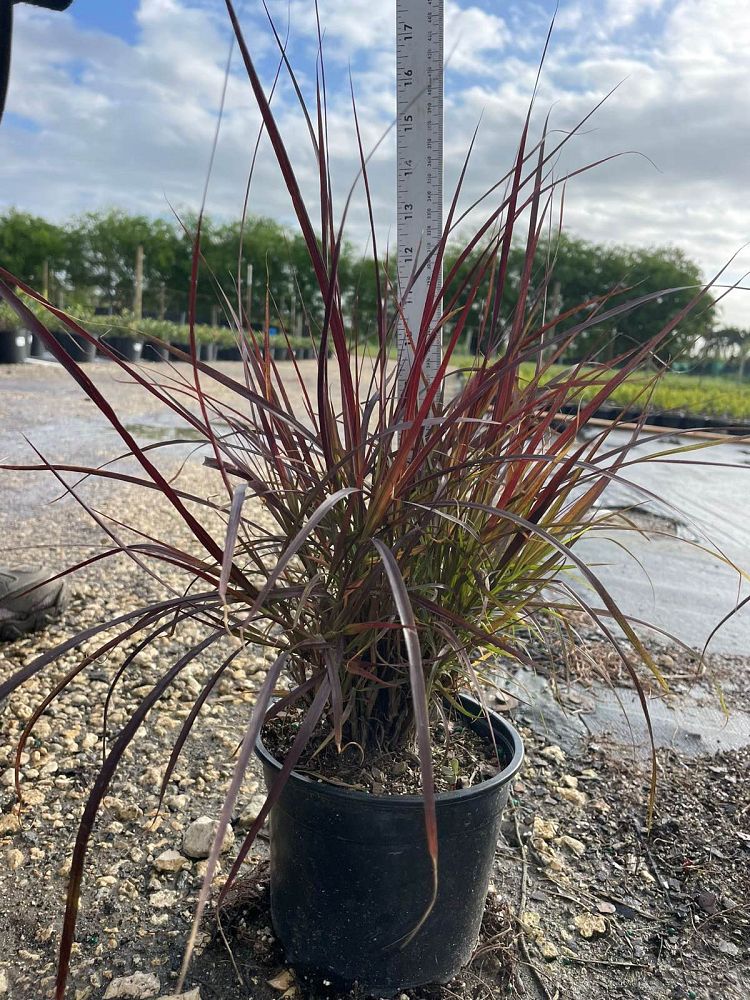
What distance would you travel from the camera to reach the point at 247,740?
681 mm

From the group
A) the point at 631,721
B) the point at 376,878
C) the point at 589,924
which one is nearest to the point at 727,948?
the point at 589,924

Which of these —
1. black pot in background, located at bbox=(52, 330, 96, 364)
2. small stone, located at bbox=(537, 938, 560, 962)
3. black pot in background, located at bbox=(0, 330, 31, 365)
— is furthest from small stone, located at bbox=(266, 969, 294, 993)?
black pot in background, located at bbox=(52, 330, 96, 364)

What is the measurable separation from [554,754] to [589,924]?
0.57 m

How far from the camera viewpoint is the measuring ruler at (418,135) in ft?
5.59

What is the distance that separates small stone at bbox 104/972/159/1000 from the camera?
114cm

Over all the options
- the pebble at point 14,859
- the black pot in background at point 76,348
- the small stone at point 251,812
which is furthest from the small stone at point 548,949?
the black pot in background at point 76,348

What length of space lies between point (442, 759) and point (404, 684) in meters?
0.17

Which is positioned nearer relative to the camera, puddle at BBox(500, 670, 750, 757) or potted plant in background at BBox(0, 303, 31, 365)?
puddle at BBox(500, 670, 750, 757)

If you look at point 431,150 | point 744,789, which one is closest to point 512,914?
point 744,789

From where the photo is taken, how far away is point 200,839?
149 cm

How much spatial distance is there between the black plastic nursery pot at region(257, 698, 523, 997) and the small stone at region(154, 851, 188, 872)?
0.30 metres

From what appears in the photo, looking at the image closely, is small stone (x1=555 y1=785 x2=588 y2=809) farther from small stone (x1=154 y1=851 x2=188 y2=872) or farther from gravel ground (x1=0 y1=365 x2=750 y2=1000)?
small stone (x1=154 y1=851 x2=188 y2=872)

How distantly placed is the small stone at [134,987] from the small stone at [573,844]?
87 centimetres

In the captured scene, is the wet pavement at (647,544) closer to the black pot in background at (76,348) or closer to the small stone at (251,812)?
the small stone at (251,812)
